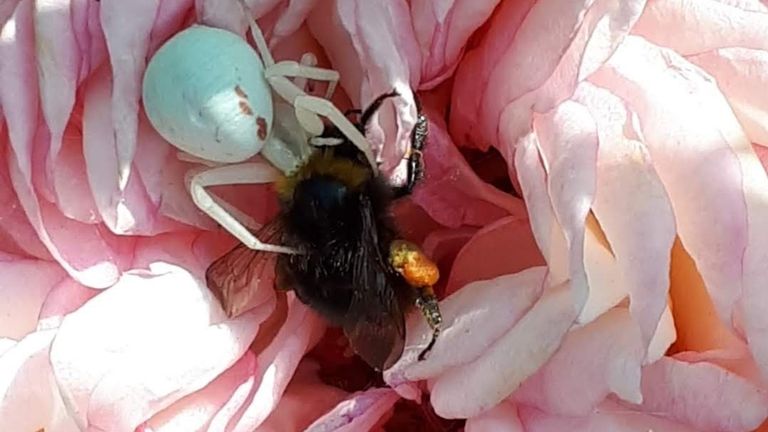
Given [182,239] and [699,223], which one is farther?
[182,239]

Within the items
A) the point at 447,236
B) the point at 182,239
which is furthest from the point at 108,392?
the point at 447,236

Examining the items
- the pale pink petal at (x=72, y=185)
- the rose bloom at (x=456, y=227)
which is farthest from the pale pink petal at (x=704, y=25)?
the pale pink petal at (x=72, y=185)

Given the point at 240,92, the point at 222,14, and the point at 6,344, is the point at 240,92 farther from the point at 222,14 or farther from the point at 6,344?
the point at 6,344

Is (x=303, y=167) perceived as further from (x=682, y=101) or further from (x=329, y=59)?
(x=682, y=101)

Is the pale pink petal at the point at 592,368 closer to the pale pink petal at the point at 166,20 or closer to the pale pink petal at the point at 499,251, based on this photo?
the pale pink petal at the point at 499,251

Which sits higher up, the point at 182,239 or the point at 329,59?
the point at 329,59

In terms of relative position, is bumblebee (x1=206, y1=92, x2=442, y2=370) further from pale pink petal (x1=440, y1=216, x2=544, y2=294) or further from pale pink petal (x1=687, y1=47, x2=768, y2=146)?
pale pink petal (x1=687, y1=47, x2=768, y2=146)

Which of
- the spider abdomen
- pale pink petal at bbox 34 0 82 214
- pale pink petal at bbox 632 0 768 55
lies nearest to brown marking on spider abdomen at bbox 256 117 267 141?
the spider abdomen
